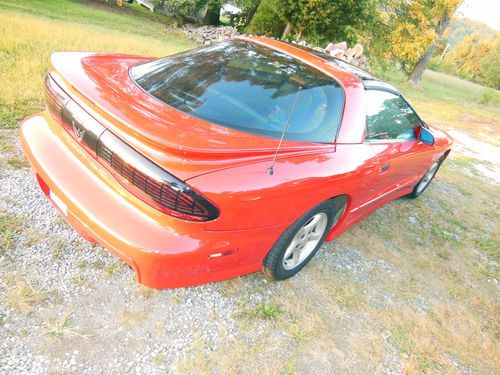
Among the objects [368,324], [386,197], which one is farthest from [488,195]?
[368,324]

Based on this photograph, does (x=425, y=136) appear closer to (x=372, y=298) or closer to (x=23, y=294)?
(x=372, y=298)

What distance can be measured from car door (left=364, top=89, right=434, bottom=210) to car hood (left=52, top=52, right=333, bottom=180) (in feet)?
2.37

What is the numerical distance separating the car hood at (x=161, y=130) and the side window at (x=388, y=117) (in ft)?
2.32

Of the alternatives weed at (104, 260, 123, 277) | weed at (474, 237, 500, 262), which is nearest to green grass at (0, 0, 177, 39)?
weed at (104, 260, 123, 277)

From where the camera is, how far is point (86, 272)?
2.15m

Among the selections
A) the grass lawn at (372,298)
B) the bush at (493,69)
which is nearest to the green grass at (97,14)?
the grass lawn at (372,298)

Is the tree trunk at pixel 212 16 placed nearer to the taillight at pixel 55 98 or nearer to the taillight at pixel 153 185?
the taillight at pixel 55 98

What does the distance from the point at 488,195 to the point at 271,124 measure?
4904 mm

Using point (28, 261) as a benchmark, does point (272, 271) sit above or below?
above

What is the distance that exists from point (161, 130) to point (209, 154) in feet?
0.83

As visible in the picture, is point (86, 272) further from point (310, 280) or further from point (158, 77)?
point (310, 280)

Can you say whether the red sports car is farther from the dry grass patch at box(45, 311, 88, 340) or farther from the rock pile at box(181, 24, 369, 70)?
the rock pile at box(181, 24, 369, 70)

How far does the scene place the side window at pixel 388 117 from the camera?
2.67m

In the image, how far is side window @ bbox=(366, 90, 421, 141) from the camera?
267cm
